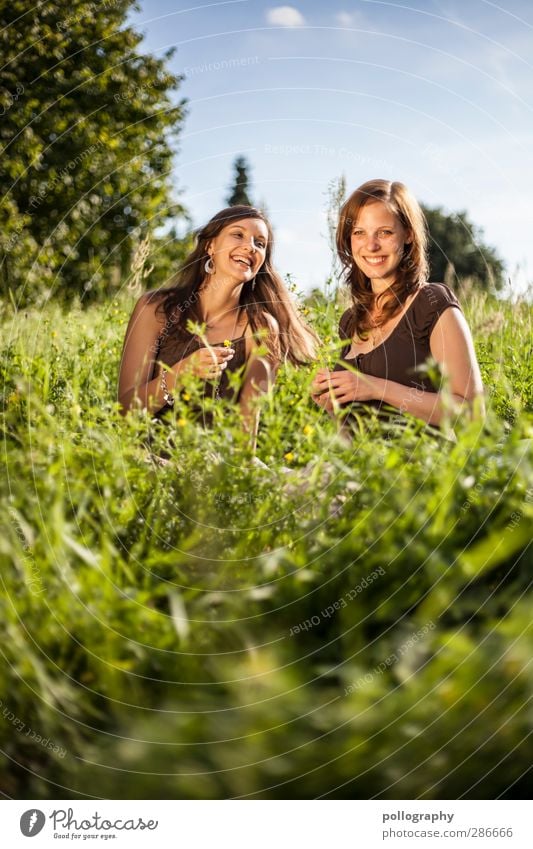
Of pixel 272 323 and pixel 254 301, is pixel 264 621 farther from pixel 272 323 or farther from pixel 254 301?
pixel 254 301

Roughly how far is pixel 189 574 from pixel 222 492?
256 millimetres

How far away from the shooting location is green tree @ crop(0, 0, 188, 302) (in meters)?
5.70

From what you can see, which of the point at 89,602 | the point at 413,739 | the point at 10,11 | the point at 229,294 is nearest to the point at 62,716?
the point at 89,602

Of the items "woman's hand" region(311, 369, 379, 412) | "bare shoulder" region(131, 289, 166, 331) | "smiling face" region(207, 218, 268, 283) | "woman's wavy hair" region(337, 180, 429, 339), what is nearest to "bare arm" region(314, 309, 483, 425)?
"woman's hand" region(311, 369, 379, 412)

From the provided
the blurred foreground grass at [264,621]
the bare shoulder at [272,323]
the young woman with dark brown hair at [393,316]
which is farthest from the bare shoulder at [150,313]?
the blurred foreground grass at [264,621]

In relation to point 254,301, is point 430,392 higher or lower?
lower

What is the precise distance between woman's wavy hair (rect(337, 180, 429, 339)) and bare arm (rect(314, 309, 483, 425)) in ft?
1.02

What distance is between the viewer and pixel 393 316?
10.5 feet

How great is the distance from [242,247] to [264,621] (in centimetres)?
228

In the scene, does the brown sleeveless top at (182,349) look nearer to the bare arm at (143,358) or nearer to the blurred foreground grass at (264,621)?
the bare arm at (143,358)

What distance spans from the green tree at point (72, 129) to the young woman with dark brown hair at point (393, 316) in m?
2.87

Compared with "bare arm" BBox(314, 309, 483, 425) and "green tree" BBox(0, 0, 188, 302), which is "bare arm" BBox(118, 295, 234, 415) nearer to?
"bare arm" BBox(314, 309, 483, 425)
